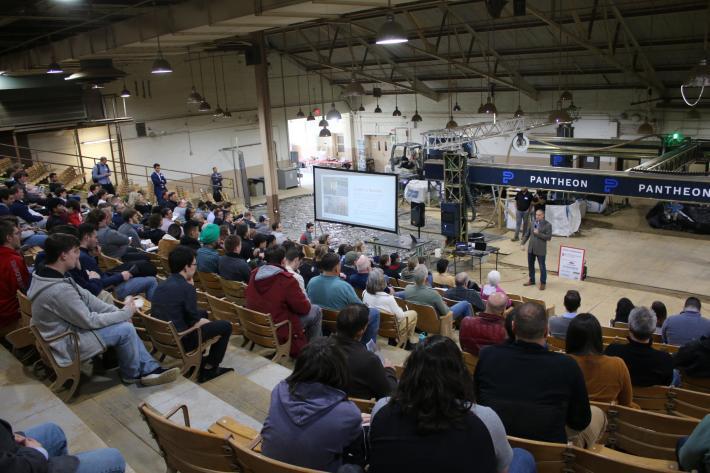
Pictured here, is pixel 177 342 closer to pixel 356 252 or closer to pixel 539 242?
pixel 356 252

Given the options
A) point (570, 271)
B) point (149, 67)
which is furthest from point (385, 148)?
point (570, 271)

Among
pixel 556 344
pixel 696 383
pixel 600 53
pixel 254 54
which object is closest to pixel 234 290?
pixel 556 344

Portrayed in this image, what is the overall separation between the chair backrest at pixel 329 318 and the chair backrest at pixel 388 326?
1.75 feet

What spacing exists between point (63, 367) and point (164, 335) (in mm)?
691

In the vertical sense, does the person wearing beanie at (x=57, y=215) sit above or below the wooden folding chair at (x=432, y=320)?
above

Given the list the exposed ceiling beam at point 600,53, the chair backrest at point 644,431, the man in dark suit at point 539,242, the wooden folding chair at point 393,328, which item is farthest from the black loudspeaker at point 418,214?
the chair backrest at point 644,431

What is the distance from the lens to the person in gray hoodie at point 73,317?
3732 millimetres

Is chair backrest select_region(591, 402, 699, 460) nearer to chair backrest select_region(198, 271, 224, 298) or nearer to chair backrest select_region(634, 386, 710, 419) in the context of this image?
chair backrest select_region(634, 386, 710, 419)

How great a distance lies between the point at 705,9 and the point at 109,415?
46.5ft

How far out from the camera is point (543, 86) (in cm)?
1892

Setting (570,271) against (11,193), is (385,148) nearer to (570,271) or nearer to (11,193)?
(570,271)

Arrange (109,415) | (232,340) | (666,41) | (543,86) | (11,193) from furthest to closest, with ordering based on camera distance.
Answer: (543,86), (666,41), (11,193), (232,340), (109,415)

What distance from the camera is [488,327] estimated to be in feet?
13.5

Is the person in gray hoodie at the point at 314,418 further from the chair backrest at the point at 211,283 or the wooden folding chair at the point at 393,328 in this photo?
the chair backrest at the point at 211,283
